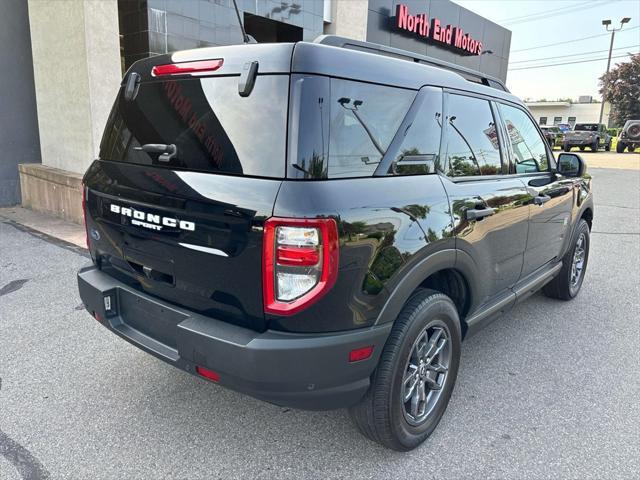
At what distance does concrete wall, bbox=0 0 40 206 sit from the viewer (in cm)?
836

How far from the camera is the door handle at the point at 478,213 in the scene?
2656 mm

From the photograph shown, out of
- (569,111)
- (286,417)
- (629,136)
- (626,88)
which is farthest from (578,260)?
(569,111)

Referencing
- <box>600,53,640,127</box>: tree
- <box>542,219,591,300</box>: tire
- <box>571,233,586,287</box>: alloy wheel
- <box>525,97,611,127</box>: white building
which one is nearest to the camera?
<box>542,219,591,300</box>: tire

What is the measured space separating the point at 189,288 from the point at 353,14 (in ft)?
38.3

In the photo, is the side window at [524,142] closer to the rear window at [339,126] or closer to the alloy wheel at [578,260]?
the alloy wheel at [578,260]

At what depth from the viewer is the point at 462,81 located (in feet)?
9.59

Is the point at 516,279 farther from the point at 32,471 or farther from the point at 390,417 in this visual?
the point at 32,471

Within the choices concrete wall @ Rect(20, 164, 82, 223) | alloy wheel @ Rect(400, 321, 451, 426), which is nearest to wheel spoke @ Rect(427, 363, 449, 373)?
alloy wheel @ Rect(400, 321, 451, 426)

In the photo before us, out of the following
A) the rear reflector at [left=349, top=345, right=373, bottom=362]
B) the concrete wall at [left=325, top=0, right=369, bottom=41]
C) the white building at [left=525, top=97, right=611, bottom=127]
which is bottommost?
the rear reflector at [left=349, top=345, right=373, bottom=362]

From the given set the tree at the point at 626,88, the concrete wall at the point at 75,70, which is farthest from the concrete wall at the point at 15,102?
the tree at the point at 626,88

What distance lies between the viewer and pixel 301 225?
6.09 feet

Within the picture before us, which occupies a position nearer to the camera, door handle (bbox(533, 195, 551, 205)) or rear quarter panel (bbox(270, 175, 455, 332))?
rear quarter panel (bbox(270, 175, 455, 332))

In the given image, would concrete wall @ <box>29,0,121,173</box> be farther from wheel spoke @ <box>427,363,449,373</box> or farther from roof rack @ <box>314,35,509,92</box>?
wheel spoke @ <box>427,363,449,373</box>

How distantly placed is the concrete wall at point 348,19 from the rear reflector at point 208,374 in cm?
1115
